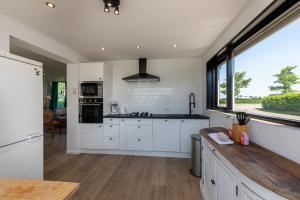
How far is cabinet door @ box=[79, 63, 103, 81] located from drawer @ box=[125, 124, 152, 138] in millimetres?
1410

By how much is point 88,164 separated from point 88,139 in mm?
808

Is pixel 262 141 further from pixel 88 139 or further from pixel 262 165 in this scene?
pixel 88 139

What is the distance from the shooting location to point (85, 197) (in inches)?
93.2

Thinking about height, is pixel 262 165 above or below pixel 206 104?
below

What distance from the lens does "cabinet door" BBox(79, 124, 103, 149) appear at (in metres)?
4.21

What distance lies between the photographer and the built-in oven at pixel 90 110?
420cm

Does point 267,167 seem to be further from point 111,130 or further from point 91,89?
point 91,89

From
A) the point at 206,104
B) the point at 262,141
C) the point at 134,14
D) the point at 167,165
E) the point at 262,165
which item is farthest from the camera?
the point at 206,104

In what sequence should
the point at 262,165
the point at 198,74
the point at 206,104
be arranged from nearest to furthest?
the point at 262,165
the point at 206,104
the point at 198,74

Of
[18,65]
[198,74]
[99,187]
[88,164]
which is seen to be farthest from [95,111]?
[198,74]

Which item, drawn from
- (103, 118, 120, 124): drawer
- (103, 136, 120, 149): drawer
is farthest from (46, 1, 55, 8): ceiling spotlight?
(103, 136, 120, 149): drawer

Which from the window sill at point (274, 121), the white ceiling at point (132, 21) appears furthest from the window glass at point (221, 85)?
the window sill at point (274, 121)

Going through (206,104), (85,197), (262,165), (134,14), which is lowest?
(85,197)

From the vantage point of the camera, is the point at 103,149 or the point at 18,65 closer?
the point at 18,65
